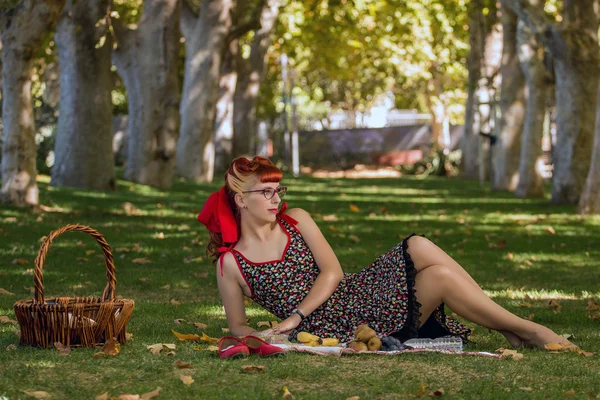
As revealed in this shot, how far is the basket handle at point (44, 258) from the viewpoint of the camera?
239 inches

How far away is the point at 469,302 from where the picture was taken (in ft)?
21.1

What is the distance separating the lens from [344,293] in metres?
6.74

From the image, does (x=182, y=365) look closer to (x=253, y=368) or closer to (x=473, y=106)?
(x=253, y=368)

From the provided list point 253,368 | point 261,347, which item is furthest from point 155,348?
point 253,368

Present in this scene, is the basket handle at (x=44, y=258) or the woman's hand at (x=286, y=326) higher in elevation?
the basket handle at (x=44, y=258)

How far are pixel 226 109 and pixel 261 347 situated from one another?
101ft

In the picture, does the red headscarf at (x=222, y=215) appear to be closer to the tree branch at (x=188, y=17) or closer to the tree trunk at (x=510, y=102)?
the tree trunk at (x=510, y=102)

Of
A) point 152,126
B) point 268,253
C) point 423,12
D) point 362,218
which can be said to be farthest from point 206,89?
point 268,253

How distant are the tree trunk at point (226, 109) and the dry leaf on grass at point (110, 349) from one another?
29.0 metres

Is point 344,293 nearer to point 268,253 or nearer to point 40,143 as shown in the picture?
point 268,253

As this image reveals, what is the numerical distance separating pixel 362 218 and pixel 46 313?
12.6 metres

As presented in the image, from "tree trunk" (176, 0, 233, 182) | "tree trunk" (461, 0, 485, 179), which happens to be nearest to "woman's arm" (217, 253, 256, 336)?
"tree trunk" (176, 0, 233, 182)

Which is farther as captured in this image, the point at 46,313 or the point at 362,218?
the point at 362,218

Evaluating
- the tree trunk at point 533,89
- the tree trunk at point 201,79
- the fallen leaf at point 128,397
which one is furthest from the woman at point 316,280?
the tree trunk at point 201,79
